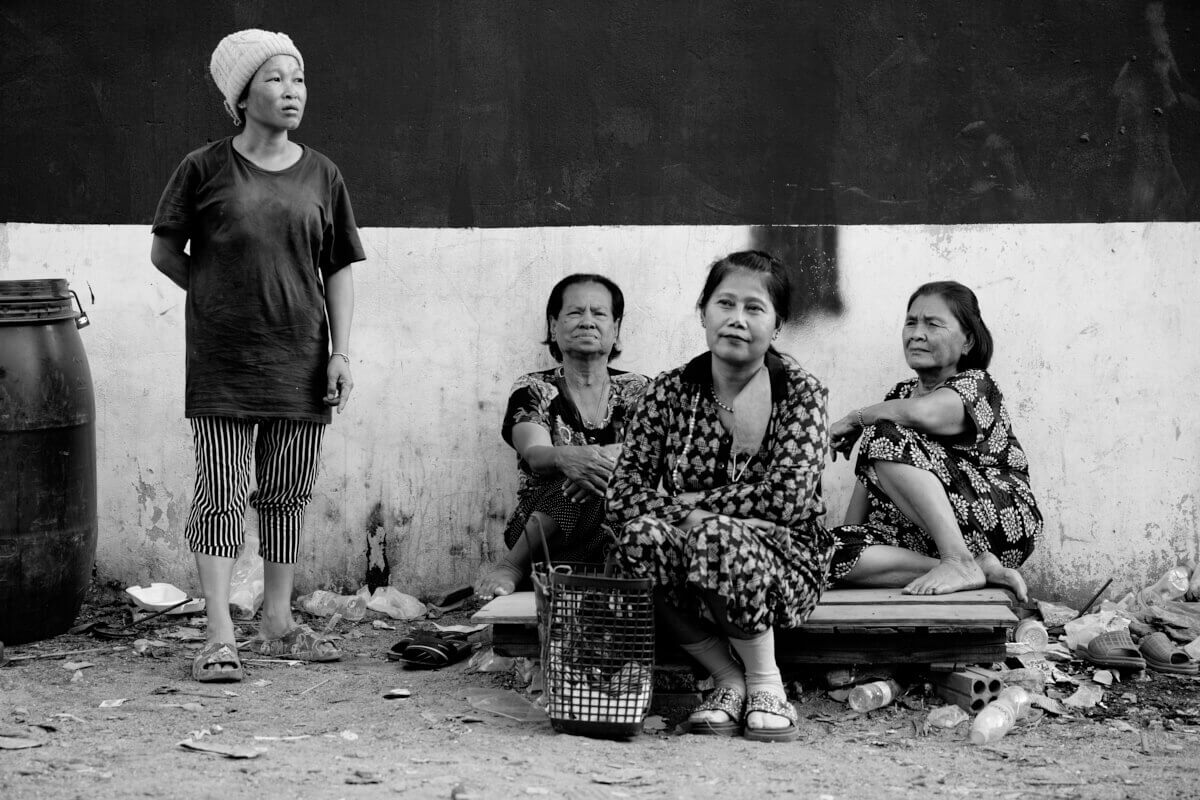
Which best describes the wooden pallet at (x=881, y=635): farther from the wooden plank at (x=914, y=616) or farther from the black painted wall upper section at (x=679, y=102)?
the black painted wall upper section at (x=679, y=102)

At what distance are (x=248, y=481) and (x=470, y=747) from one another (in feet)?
4.44

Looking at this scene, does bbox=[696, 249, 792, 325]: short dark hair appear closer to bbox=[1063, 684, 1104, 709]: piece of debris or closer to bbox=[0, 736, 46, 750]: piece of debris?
bbox=[1063, 684, 1104, 709]: piece of debris

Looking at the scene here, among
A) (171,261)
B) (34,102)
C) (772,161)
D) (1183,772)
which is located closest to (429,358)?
(171,261)

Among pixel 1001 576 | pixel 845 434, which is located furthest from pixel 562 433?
pixel 1001 576

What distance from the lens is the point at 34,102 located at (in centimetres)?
526

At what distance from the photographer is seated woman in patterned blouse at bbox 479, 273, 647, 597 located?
475 cm

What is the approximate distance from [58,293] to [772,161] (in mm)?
2801

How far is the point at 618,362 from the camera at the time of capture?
5.25 metres

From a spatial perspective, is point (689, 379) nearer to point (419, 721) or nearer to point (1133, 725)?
point (419, 721)

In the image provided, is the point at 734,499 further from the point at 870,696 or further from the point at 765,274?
the point at 870,696

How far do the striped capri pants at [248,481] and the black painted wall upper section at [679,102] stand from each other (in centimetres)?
127

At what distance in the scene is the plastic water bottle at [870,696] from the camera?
155 inches

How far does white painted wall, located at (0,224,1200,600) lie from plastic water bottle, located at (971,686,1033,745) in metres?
1.46

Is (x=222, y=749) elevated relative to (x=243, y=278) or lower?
lower
